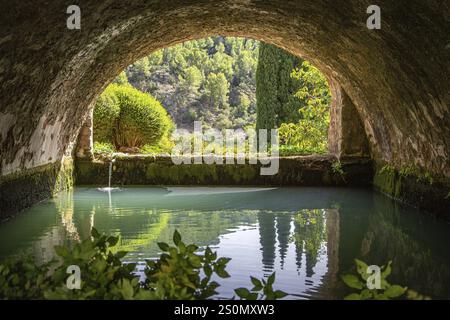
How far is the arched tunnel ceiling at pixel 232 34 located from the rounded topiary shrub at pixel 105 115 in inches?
183

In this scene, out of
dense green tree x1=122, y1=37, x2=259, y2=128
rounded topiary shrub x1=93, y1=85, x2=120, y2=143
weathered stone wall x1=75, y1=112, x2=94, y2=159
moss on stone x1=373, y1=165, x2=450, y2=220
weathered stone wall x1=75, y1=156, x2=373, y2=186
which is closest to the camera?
moss on stone x1=373, y1=165, x2=450, y2=220

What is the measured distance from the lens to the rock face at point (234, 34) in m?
5.49

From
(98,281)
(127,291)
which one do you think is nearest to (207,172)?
(98,281)

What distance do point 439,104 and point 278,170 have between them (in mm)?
5609

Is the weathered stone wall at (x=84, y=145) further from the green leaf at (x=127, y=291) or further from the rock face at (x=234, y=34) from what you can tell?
the green leaf at (x=127, y=291)

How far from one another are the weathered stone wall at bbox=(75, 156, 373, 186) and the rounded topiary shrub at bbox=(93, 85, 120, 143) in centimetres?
384

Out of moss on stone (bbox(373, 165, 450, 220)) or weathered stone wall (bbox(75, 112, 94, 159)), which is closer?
moss on stone (bbox(373, 165, 450, 220))

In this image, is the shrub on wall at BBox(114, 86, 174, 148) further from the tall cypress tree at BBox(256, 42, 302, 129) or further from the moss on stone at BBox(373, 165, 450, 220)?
the moss on stone at BBox(373, 165, 450, 220)

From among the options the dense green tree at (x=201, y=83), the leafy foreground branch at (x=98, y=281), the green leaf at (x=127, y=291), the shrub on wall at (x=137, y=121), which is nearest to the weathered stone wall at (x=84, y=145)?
the shrub on wall at (x=137, y=121)

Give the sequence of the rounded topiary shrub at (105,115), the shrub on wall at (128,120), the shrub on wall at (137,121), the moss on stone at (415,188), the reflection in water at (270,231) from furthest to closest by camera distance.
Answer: the shrub on wall at (137,121), the shrub on wall at (128,120), the rounded topiary shrub at (105,115), the moss on stone at (415,188), the reflection in water at (270,231)

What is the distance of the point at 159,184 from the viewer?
12.1 metres

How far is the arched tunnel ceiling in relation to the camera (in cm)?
549

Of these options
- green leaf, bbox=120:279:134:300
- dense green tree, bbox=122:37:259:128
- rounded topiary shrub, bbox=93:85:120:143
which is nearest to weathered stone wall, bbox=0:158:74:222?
rounded topiary shrub, bbox=93:85:120:143
